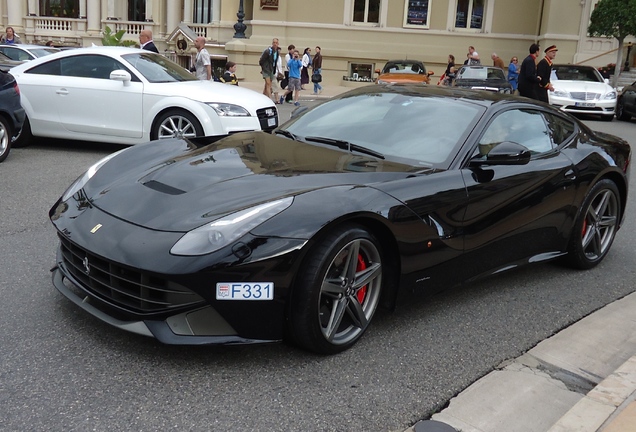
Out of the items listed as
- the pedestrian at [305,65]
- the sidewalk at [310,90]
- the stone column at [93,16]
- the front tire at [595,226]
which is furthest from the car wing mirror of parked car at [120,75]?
→ the stone column at [93,16]

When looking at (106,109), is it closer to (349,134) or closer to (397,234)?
(349,134)

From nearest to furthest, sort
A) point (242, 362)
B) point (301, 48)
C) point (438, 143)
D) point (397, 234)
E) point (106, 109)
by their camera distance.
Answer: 1. point (242, 362)
2. point (397, 234)
3. point (438, 143)
4. point (106, 109)
5. point (301, 48)

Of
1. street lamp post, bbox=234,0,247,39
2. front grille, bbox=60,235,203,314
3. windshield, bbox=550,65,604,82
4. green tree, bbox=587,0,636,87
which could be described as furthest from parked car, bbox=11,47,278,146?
street lamp post, bbox=234,0,247,39

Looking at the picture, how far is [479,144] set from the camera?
4410mm

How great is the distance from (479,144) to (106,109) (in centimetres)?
622

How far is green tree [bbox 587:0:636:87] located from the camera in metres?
24.0

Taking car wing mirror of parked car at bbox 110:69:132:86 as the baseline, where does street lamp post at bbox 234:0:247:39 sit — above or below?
above

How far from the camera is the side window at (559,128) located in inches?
202

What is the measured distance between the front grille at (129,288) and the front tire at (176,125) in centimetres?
564

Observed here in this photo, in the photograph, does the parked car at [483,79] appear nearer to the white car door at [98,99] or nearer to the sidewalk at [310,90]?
the sidewalk at [310,90]

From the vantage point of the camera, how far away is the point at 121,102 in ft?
30.0

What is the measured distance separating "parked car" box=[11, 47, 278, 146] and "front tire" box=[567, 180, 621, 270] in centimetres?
490

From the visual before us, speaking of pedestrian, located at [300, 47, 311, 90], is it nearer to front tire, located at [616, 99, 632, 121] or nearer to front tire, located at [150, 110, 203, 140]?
front tire, located at [616, 99, 632, 121]

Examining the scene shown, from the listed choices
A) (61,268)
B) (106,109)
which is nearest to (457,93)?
(61,268)
